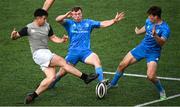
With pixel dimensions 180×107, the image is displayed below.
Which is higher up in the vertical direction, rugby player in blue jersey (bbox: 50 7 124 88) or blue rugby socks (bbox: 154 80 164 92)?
rugby player in blue jersey (bbox: 50 7 124 88)

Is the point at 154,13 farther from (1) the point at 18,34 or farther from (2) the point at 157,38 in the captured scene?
(1) the point at 18,34

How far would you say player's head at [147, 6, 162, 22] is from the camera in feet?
46.6

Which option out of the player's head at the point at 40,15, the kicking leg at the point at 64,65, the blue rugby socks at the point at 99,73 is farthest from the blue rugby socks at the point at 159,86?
the player's head at the point at 40,15

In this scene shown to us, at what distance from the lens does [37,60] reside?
1433 centimetres

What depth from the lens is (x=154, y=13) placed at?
14266 mm

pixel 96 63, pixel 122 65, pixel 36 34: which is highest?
pixel 36 34

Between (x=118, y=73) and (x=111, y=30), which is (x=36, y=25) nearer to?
(x=118, y=73)

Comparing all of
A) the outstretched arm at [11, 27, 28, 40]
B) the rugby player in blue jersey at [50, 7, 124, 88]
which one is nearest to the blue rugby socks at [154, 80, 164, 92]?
the rugby player in blue jersey at [50, 7, 124, 88]

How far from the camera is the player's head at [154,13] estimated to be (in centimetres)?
1420

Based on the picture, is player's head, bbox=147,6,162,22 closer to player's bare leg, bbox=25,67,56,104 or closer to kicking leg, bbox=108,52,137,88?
kicking leg, bbox=108,52,137,88

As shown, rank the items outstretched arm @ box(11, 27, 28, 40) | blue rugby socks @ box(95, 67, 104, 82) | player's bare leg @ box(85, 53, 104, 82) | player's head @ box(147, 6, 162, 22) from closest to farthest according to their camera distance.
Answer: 1. outstretched arm @ box(11, 27, 28, 40)
2. player's head @ box(147, 6, 162, 22)
3. blue rugby socks @ box(95, 67, 104, 82)
4. player's bare leg @ box(85, 53, 104, 82)

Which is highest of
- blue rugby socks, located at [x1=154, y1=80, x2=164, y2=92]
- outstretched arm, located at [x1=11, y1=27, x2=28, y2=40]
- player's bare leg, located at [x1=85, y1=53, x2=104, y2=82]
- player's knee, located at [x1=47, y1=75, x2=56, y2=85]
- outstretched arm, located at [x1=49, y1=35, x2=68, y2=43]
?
outstretched arm, located at [x1=11, y1=27, x2=28, y2=40]

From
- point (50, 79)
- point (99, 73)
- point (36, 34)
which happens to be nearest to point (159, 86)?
point (99, 73)

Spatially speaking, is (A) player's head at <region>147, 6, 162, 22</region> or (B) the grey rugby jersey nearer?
(A) player's head at <region>147, 6, 162, 22</region>
